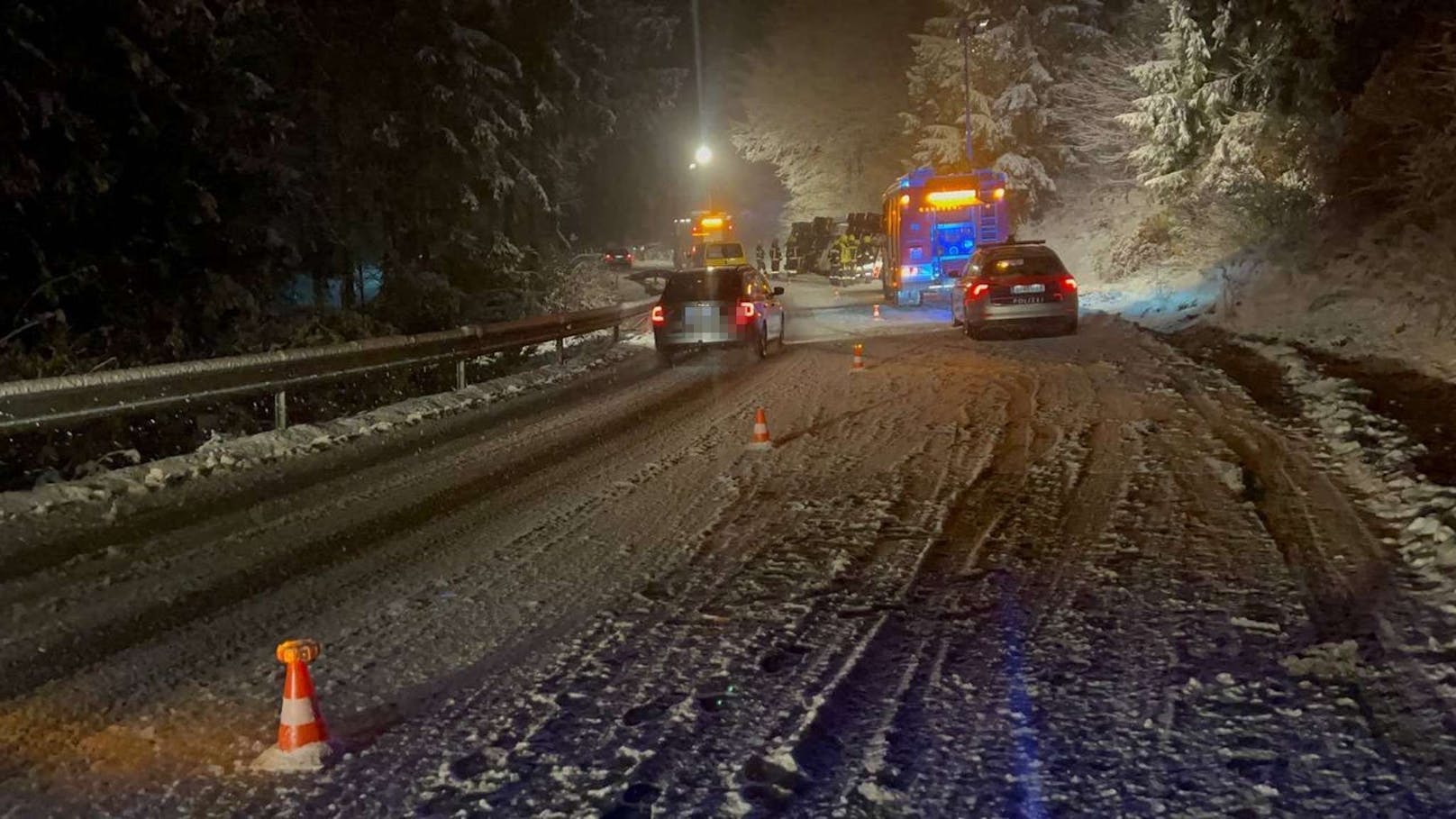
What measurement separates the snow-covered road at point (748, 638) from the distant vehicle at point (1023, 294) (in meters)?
9.38

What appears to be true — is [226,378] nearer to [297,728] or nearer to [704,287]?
[297,728]

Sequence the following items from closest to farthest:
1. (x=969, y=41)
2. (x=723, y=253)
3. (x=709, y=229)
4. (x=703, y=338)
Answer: (x=703, y=338) → (x=969, y=41) → (x=723, y=253) → (x=709, y=229)

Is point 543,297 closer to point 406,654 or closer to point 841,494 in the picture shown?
point 841,494

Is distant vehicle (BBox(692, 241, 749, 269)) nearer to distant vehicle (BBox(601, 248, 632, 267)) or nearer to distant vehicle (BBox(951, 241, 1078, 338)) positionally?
distant vehicle (BBox(601, 248, 632, 267))

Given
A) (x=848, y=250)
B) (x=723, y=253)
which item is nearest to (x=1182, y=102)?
(x=723, y=253)

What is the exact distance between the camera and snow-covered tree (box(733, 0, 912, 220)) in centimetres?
5894

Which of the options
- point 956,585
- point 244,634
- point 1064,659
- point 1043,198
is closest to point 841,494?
point 956,585

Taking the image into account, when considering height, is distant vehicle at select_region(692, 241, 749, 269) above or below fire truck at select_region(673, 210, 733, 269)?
below

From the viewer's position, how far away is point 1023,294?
64.3ft

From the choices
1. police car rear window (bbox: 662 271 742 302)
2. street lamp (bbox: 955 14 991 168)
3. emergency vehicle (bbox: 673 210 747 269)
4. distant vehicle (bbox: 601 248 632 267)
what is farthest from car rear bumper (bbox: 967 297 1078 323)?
distant vehicle (bbox: 601 248 632 267)

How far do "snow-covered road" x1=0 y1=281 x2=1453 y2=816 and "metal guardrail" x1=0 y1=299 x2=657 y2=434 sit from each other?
137 centimetres

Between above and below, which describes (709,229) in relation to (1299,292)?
above

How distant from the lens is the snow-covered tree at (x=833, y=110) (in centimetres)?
5894

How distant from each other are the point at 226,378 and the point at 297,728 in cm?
799
